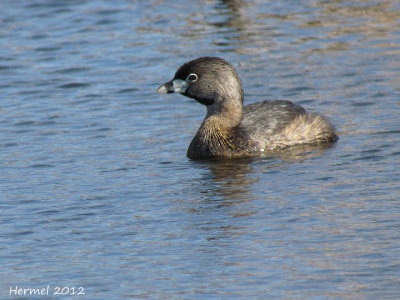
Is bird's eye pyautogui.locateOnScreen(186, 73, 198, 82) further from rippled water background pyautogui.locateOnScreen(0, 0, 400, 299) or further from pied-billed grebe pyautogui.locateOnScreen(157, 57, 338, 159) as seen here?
rippled water background pyautogui.locateOnScreen(0, 0, 400, 299)

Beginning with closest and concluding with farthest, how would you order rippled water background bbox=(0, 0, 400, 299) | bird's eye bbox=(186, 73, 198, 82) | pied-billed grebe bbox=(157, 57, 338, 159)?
1. rippled water background bbox=(0, 0, 400, 299)
2. pied-billed grebe bbox=(157, 57, 338, 159)
3. bird's eye bbox=(186, 73, 198, 82)

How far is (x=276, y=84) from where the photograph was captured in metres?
17.1

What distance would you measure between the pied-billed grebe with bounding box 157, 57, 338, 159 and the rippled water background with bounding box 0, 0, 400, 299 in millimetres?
418

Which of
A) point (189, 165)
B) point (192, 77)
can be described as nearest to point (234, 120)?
point (192, 77)

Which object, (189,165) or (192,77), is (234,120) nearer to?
(192,77)

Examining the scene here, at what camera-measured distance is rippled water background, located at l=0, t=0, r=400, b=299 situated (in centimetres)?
904

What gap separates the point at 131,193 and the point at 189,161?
1812 mm

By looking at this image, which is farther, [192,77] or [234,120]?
[192,77]

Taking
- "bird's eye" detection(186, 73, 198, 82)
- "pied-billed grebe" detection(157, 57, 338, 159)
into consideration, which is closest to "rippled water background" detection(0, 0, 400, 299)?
"pied-billed grebe" detection(157, 57, 338, 159)

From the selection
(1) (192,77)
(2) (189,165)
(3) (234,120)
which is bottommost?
(2) (189,165)

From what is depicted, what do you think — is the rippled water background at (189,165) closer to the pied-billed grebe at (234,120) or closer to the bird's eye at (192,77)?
the pied-billed grebe at (234,120)

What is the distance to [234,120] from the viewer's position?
1391cm

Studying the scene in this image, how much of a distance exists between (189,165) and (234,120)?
4.00 feet

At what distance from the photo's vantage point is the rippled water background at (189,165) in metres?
9.04
